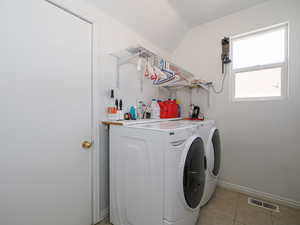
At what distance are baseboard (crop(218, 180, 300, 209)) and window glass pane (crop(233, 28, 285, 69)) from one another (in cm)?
185

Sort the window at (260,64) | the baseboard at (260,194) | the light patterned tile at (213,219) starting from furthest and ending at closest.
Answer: the window at (260,64) → the baseboard at (260,194) → the light patterned tile at (213,219)

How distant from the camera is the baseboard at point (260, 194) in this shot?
5.40 feet

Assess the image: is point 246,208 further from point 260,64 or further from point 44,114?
point 44,114

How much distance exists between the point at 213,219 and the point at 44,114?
6.57ft

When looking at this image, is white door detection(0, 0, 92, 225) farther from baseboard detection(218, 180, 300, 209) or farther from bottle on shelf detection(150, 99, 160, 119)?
baseboard detection(218, 180, 300, 209)

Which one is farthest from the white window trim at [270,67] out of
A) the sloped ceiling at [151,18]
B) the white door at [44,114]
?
the white door at [44,114]

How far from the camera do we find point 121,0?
1.45 m

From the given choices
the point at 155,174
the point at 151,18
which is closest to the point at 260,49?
the point at 151,18

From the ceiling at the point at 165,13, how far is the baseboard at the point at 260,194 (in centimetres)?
261

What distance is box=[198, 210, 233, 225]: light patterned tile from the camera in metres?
1.40

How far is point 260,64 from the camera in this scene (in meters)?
1.92

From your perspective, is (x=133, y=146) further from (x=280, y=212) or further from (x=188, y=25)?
(x=188, y=25)

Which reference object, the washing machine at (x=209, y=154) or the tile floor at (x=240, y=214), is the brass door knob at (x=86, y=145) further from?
the washing machine at (x=209, y=154)

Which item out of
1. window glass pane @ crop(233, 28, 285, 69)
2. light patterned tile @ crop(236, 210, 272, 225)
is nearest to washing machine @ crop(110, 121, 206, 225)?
light patterned tile @ crop(236, 210, 272, 225)
